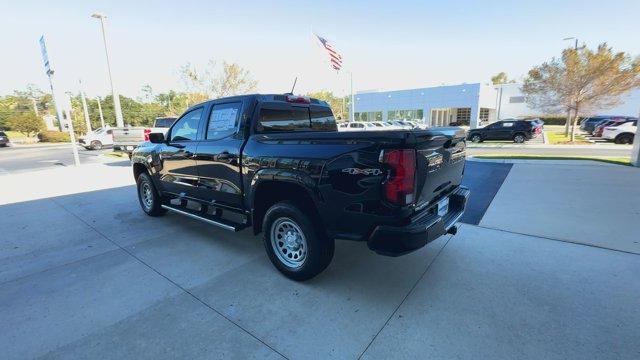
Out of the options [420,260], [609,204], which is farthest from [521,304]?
[609,204]

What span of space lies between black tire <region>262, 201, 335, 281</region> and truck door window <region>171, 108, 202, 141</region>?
6.44 ft

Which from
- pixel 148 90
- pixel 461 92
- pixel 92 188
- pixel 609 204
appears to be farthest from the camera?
pixel 148 90

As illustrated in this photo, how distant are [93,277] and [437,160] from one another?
3983 millimetres

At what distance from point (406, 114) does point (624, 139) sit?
2610 centimetres

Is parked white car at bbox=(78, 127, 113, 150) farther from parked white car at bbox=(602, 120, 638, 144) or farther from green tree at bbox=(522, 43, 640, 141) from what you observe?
parked white car at bbox=(602, 120, 638, 144)

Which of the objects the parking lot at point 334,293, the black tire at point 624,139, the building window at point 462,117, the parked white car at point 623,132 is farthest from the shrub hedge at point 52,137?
the black tire at point 624,139

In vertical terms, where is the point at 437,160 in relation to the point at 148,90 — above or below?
below

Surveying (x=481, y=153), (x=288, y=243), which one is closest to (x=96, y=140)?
(x=288, y=243)

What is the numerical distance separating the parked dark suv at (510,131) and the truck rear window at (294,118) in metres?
20.1

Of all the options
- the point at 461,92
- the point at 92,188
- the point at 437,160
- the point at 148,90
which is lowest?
the point at 92,188

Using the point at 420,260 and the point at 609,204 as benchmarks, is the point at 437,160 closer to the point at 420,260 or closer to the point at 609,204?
the point at 420,260

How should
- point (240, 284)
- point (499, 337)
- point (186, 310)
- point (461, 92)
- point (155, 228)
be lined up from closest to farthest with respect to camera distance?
1. point (499, 337)
2. point (186, 310)
3. point (240, 284)
4. point (155, 228)
5. point (461, 92)

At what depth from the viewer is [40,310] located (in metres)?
2.92

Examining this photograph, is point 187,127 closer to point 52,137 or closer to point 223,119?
point 223,119
